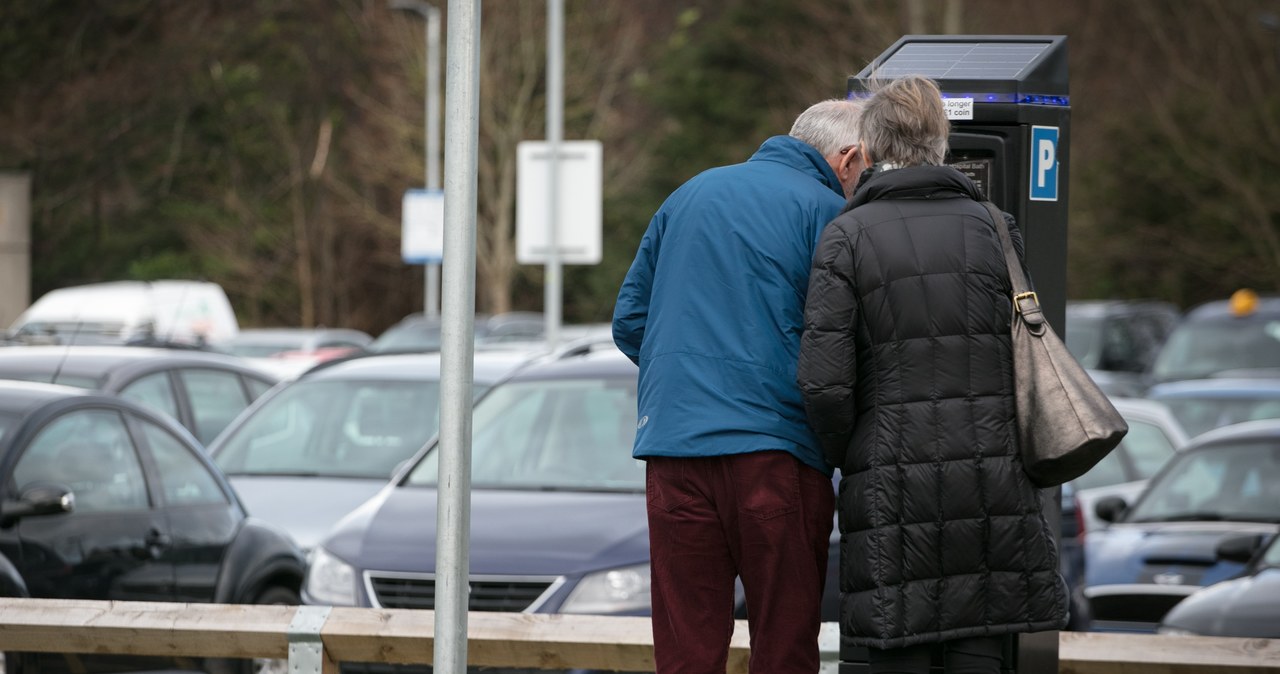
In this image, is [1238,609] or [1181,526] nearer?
[1238,609]

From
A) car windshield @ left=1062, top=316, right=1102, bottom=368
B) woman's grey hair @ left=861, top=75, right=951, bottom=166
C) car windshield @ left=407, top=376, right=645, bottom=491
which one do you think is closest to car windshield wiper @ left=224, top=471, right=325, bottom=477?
car windshield @ left=407, top=376, right=645, bottom=491

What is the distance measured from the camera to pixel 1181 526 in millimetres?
9695

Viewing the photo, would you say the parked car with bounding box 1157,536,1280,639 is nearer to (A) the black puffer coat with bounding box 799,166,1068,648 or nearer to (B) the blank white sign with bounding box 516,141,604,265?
(A) the black puffer coat with bounding box 799,166,1068,648

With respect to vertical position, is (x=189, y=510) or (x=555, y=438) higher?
(x=555, y=438)

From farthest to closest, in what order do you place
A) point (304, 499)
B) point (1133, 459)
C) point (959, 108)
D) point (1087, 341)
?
point (1087, 341) < point (1133, 459) < point (304, 499) < point (959, 108)

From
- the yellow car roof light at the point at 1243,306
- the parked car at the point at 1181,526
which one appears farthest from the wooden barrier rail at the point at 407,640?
the yellow car roof light at the point at 1243,306

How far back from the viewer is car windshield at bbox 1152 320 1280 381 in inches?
783

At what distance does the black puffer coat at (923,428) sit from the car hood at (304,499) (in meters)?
5.61

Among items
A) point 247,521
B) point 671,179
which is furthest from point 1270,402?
point 671,179

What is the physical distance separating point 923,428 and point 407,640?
1734 millimetres

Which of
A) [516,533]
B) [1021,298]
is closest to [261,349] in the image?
[516,533]

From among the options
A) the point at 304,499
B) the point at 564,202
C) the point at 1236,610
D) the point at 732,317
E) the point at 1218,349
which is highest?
the point at 732,317

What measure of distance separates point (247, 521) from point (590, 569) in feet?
8.23

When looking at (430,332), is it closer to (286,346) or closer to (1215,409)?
(286,346)
